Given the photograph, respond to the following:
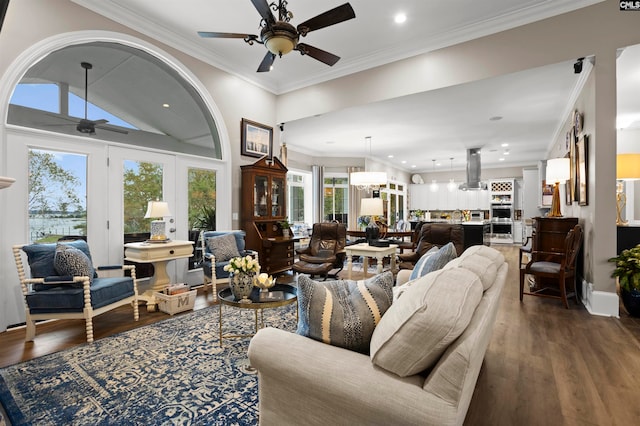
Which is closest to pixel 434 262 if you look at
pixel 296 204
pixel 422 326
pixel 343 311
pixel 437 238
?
pixel 343 311

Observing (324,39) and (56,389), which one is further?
(324,39)

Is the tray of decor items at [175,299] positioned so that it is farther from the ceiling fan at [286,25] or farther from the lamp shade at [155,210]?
the ceiling fan at [286,25]

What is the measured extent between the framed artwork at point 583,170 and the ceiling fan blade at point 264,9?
3.84 m

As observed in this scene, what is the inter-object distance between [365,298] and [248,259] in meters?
1.49

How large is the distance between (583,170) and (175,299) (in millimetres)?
5044

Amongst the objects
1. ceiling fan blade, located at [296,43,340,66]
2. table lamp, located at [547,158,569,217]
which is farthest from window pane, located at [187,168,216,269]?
table lamp, located at [547,158,569,217]

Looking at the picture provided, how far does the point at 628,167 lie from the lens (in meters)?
3.99

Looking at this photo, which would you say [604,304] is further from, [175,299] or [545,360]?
[175,299]

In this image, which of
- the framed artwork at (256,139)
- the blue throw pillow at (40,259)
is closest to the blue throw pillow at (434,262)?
the blue throw pillow at (40,259)

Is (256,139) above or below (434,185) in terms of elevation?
above

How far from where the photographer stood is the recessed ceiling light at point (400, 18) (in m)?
3.75

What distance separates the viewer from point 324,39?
14.0ft

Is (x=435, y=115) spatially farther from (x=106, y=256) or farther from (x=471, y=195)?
(x=471, y=195)

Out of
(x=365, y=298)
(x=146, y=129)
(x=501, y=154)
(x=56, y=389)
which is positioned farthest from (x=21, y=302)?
(x=501, y=154)
